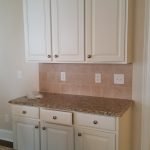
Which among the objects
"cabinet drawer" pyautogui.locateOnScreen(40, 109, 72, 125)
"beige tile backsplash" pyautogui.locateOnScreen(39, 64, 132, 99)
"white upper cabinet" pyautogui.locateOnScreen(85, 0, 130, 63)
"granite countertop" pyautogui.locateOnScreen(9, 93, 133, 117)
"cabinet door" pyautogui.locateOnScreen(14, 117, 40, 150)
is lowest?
"cabinet door" pyautogui.locateOnScreen(14, 117, 40, 150)

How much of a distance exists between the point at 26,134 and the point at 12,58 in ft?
4.33

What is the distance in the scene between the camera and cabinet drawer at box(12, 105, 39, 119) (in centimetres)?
251

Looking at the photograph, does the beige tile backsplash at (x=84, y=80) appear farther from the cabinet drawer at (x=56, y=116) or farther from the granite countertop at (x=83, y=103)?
the cabinet drawer at (x=56, y=116)

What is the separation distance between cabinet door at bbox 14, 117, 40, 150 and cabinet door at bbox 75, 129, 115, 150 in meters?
0.53

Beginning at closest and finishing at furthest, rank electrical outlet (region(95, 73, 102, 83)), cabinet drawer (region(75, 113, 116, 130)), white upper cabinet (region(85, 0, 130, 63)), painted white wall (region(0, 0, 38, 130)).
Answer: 1. cabinet drawer (region(75, 113, 116, 130))
2. white upper cabinet (region(85, 0, 130, 63))
3. electrical outlet (region(95, 73, 102, 83))
4. painted white wall (region(0, 0, 38, 130))

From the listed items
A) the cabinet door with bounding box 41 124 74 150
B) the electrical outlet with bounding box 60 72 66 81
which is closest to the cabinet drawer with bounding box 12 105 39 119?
the cabinet door with bounding box 41 124 74 150

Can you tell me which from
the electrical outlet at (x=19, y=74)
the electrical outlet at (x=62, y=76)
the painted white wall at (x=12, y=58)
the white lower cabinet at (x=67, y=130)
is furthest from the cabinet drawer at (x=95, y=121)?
the electrical outlet at (x=19, y=74)

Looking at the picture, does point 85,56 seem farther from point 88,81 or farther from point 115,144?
point 115,144

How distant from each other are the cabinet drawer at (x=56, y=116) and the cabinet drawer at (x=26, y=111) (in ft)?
0.28

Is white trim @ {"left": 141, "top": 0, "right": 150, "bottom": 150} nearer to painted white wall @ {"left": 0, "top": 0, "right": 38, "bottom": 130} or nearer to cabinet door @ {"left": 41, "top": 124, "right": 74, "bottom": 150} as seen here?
cabinet door @ {"left": 41, "top": 124, "right": 74, "bottom": 150}

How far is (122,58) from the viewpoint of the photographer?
2248 mm

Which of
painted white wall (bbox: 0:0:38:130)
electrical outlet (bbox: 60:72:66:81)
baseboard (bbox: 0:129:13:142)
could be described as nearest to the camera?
electrical outlet (bbox: 60:72:66:81)

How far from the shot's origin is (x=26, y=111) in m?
2.56

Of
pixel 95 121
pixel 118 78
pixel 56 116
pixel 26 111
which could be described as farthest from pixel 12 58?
pixel 95 121
